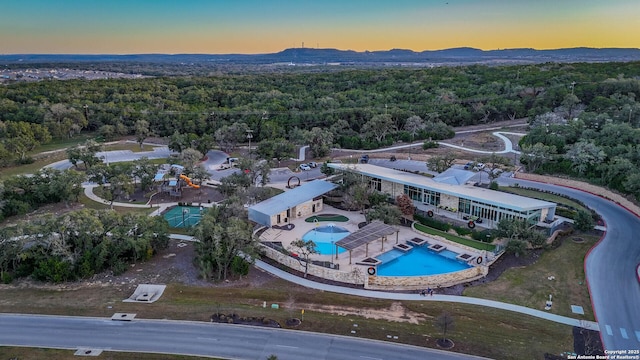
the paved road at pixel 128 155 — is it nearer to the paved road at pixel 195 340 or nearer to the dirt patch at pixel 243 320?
the paved road at pixel 195 340

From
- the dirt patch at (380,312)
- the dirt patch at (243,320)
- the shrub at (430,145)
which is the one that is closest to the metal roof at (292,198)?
the dirt patch at (380,312)

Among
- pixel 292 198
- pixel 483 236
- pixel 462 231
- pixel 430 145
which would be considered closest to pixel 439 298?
pixel 483 236

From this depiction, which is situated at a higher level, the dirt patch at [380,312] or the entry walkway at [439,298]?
the entry walkway at [439,298]

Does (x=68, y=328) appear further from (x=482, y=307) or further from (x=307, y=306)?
(x=482, y=307)

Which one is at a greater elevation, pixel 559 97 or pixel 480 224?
pixel 559 97

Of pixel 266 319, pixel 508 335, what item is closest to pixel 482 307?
pixel 508 335

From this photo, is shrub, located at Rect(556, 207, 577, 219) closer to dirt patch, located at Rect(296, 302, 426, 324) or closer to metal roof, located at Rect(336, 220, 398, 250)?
metal roof, located at Rect(336, 220, 398, 250)

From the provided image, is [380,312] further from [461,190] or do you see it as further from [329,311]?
[461,190]
